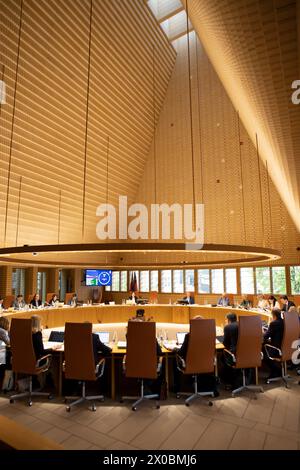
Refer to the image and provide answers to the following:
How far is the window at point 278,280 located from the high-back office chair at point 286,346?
6.50 m

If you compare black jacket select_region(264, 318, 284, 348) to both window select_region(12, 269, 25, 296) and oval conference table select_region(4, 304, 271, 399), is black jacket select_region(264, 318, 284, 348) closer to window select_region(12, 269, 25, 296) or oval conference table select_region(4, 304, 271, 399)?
oval conference table select_region(4, 304, 271, 399)

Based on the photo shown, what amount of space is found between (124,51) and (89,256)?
8787 mm

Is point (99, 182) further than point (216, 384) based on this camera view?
Yes

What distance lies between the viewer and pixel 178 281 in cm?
1421

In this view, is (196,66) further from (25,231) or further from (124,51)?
(25,231)

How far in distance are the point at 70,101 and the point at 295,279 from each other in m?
9.70

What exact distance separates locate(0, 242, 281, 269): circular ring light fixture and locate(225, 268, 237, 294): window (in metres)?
0.71

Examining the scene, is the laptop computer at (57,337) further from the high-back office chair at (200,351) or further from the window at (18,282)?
the window at (18,282)

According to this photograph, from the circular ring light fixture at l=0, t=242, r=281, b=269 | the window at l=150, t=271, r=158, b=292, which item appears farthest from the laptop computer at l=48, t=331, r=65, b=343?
the window at l=150, t=271, r=158, b=292

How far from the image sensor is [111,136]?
10406 mm

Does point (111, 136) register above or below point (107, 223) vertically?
above

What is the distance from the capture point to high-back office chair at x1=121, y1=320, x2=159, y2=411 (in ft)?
13.9

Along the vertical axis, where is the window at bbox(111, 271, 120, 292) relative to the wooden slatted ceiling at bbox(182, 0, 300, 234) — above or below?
below

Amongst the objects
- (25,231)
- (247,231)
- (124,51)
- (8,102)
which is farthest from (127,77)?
(247,231)
